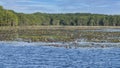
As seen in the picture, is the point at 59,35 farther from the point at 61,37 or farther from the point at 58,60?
the point at 58,60

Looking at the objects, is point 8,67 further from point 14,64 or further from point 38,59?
point 38,59

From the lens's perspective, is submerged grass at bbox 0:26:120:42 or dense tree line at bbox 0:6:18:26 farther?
dense tree line at bbox 0:6:18:26

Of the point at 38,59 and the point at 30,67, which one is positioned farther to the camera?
the point at 38,59

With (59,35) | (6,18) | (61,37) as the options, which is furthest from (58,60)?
(6,18)

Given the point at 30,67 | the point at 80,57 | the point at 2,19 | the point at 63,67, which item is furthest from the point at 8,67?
the point at 2,19

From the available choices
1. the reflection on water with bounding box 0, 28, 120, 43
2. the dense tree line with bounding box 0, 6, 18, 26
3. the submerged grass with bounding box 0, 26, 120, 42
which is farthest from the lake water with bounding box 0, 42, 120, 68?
the dense tree line with bounding box 0, 6, 18, 26

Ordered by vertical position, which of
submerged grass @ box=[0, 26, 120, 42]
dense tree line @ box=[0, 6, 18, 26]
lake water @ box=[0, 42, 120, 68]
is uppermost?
lake water @ box=[0, 42, 120, 68]

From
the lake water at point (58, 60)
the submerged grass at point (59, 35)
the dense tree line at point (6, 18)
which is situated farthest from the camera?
the dense tree line at point (6, 18)

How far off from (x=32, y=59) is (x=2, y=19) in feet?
378

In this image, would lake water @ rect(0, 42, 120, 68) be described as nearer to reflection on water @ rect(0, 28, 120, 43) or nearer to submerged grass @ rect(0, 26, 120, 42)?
reflection on water @ rect(0, 28, 120, 43)

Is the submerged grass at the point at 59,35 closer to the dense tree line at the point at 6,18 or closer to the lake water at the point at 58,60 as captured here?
the lake water at the point at 58,60

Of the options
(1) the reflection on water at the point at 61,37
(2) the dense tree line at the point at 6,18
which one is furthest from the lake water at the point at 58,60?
(2) the dense tree line at the point at 6,18

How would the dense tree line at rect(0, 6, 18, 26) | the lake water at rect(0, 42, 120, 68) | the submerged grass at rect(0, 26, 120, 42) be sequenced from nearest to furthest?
the lake water at rect(0, 42, 120, 68), the submerged grass at rect(0, 26, 120, 42), the dense tree line at rect(0, 6, 18, 26)

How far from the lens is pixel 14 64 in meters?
28.6
